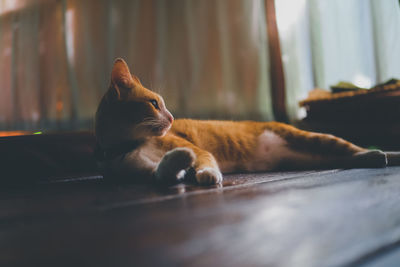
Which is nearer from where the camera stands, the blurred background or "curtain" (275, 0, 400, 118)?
"curtain" (275, 0, 400, 118)

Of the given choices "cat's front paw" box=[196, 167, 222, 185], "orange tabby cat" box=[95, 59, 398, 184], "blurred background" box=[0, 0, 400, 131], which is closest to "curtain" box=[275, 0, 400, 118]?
"blurred background" box=[0, 0, 400, 131]

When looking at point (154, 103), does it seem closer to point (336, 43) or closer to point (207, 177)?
point (207, 177)

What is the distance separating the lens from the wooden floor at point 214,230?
0.26 metres

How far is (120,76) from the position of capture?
90 centimetres

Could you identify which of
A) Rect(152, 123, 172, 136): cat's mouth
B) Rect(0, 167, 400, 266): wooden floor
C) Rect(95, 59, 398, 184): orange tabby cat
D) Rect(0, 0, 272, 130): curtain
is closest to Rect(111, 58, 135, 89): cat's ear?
Rect(95, 59, 398, 184): orange tabby cat

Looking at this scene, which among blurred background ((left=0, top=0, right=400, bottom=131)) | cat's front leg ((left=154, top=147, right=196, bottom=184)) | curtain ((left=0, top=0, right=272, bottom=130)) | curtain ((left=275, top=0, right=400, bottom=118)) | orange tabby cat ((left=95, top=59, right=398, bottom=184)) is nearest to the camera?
cat's front leg ((left=154, top=147, right=196, bottom=184))

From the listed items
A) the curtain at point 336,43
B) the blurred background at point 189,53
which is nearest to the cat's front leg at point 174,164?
the blurred background at point 189,53

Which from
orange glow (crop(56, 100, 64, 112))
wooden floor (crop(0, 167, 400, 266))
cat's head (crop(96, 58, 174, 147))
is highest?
orange glow (crop(56, 100, 64, 112))

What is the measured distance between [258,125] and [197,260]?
3.53 ft

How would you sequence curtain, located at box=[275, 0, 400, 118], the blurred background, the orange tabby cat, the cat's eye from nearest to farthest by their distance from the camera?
the orange tabby cat, the cat's eye, curtain, located at box=[275, 0, 400, 118], the blurred background

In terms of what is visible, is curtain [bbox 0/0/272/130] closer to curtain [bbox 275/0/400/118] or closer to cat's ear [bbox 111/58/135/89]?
curtain [bbox 275/0/400/118]

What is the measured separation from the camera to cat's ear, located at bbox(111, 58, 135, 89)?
891 millimetres

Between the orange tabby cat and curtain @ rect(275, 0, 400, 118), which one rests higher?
curtain @ rect(275, 0, 400, 118)

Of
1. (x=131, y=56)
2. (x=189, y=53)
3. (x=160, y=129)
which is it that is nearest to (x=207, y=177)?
(x=160, y=129)
